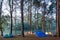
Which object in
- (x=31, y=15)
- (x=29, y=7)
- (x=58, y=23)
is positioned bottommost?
(x=58, y=23)

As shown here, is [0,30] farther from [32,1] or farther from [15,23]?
[32,1]

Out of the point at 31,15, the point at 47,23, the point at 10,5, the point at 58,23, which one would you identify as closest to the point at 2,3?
the point at 10,5

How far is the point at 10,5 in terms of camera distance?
8758 mm

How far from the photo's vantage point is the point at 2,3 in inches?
344

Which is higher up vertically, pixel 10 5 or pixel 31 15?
pixel 10 5

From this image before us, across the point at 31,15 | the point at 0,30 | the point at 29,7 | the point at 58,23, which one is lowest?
the point at 0,30

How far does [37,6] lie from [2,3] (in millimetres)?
2586

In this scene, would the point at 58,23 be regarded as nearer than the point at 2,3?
Yes

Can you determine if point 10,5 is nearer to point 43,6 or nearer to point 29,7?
point 29,7

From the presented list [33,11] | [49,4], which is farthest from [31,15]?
[49,4]

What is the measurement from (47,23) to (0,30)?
138 inches

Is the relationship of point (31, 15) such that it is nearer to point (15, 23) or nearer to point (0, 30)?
point (15, 23)

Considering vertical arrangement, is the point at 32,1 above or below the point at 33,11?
above

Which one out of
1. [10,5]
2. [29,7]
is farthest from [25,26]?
[10,5]
